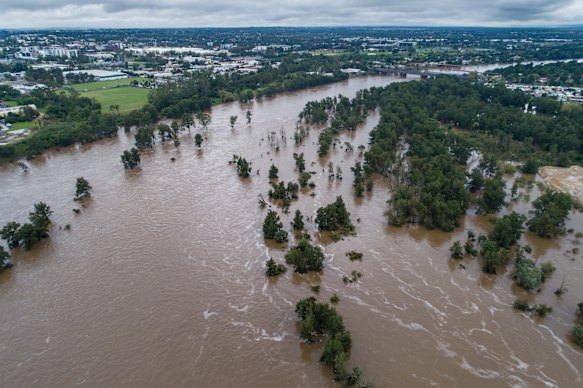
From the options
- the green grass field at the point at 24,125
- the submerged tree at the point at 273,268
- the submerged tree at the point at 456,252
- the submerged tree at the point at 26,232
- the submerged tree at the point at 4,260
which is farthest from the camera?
the green grass field at the point at 24,125

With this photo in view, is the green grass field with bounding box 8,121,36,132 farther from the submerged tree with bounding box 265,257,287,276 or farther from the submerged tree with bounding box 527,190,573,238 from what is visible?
the submerged tree with bounding box 527,190,573,238

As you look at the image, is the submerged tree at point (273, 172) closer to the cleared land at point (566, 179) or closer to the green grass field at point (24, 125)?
the cleared land at point (566, 179)

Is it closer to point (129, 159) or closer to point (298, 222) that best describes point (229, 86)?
point (129, 159)

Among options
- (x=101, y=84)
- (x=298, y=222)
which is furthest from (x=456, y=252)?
(x=101, y=84)

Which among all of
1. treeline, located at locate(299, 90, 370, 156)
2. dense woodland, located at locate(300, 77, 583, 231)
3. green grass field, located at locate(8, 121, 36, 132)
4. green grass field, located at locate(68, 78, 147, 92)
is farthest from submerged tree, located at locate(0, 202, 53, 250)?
green grass field, located at locate(68, 78, 147, 92)

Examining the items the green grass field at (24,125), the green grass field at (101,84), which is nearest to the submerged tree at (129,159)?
the green grass field at (24,125)

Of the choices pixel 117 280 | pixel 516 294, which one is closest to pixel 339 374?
pixel 516 294
